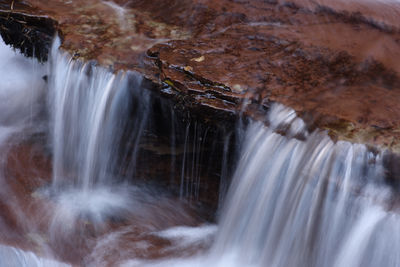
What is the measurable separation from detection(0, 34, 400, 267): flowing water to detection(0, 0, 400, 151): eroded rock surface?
0.63 ft

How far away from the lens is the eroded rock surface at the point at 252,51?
351 centimetres

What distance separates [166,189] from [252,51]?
1.45 m

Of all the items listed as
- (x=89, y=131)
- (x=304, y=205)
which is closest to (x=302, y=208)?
(x=304, y=205)

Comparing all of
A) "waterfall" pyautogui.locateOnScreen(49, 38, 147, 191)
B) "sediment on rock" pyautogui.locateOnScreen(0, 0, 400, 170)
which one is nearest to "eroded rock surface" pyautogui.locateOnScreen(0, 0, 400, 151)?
"sediment on rock" pyautogui.locateOnScreen(0, 0, 400, 170)

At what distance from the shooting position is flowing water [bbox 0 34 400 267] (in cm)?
311

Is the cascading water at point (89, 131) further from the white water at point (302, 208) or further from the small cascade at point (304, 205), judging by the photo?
the small cascade at point (304, 205)

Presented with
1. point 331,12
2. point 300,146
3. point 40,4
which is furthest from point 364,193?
point 40,4

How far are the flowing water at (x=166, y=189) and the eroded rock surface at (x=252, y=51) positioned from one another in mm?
193

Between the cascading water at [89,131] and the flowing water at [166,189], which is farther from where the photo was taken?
the cascading water at [89,131]

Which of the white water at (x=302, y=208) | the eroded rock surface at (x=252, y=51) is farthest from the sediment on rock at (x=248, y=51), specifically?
the white water at (x=302, y=208)

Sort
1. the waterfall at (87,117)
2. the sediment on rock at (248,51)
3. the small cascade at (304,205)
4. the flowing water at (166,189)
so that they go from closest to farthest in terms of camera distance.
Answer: the small cascade at (304,205), the flowing water at (166,189), the sediment on rock at (248,51), the waterfall at (87,117)

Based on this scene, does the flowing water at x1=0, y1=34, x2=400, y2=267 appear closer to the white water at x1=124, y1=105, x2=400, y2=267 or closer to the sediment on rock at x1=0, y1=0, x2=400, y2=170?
the white water at x1=124, y1=105, x2=400, y2=267

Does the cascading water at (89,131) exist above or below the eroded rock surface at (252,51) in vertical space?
below

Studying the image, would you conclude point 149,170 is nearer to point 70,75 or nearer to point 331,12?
point 70,75
